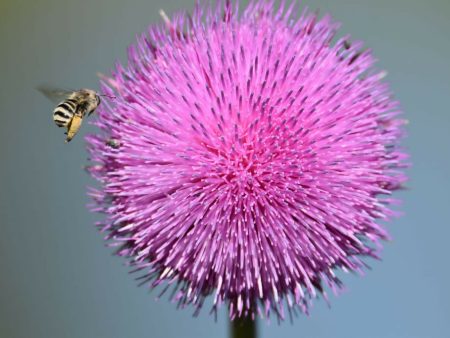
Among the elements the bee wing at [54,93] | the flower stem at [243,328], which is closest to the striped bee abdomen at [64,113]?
the bee wing at [54,93]

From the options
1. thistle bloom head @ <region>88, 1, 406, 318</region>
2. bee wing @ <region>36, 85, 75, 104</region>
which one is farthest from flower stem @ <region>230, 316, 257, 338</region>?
bee wing @ <region>36, 85, 75, 104</region>

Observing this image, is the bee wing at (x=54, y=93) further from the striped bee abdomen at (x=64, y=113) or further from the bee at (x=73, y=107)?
the striped bee abdomen at (x=64, y=113)

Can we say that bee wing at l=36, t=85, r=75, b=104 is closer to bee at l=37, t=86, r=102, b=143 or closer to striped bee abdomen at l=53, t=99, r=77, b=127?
bee at l=37, t=86, r=102, b=143

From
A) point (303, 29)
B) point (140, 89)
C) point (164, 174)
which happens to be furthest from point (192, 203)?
point (303, 29)

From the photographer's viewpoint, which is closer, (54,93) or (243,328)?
(243,328)

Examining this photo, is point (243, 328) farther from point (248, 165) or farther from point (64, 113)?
point (64, 113)

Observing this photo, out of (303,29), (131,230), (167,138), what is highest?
(303,29)

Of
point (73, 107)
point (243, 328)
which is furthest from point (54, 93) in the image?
point (243, 328)

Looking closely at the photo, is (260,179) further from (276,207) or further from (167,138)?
(167,138)
